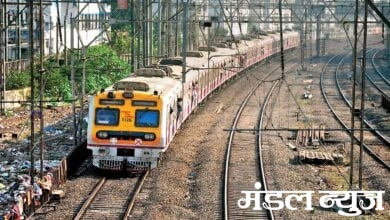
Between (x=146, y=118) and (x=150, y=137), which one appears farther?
(x=146, y=118)

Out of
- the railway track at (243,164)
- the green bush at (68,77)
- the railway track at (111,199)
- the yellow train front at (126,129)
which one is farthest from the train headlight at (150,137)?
the green bush at (68,77)

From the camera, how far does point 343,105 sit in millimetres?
34000

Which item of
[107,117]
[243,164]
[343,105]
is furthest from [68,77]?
[107,117]

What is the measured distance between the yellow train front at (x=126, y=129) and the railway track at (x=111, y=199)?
0.46 meters

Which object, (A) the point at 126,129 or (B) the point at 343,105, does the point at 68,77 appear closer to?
(B) the point at 343,105

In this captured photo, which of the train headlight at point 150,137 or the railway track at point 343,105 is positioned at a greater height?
the train headlight at point 150,137

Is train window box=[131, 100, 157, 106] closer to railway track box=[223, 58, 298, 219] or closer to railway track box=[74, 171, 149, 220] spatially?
railway track box=[74, 171, 149, 220]

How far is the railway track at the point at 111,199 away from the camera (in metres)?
15.0

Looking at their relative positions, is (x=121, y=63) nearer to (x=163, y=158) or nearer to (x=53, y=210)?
(x=163, y=158)

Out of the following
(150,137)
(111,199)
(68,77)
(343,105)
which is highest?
(68,77)

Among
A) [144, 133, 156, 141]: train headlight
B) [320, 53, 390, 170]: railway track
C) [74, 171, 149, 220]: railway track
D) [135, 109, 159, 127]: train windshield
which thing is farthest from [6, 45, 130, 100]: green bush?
[74, 171, 149, 220]: railway track

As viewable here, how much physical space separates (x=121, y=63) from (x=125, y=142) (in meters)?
20.8

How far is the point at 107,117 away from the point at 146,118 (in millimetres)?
879

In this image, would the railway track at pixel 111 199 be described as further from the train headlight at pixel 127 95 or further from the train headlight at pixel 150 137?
the train headlight at pixel 127 95
